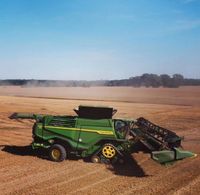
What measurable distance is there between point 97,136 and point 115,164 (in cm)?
110

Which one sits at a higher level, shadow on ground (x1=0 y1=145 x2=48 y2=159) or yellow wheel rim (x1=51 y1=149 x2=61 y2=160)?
yellow wheel rim (x1=51 y1=149 x2=61 y2=160)

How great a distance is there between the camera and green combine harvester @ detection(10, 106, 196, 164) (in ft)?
44.7

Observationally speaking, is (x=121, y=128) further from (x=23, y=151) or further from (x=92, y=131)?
(x=23, y=151)

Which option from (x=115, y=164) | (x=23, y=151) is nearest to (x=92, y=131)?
(x=115, y=164)

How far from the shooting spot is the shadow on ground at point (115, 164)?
12680 mm

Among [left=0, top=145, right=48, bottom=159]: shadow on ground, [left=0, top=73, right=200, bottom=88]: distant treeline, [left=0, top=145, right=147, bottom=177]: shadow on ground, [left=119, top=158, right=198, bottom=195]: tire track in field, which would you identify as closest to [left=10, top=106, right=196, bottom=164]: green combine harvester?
[left=0, top=145, right=147, bottom=177]: shadow on ground

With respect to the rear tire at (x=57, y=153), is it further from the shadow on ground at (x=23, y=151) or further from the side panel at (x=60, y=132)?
the shadow on ground at (x=23, y=151)

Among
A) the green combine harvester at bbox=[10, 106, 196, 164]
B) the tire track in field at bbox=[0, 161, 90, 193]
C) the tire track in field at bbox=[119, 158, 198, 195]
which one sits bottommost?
the tire track in field at bbox=[0, 161, 90, 193]

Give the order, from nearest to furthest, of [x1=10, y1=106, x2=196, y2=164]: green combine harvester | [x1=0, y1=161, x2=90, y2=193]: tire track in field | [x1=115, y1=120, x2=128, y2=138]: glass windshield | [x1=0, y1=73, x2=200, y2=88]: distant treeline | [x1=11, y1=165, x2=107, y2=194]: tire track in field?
[x1=11, y1=165, x2=107, y2=194]: tire track in field → [x1=0, y1=161, x2=90, y2=193]: tire track in field → [x1=10, y1=106, x2=196, y2=164]: green combine harvester → [x1=115, y1=120, x2=128, y2=138]: glass windshield → [x1=0, y1=73, x2=200, y2=88]: distant treeline

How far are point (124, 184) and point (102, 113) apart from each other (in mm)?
3197

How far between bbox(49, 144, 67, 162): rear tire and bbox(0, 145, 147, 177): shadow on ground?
564 mm

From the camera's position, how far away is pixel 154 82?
332 feet

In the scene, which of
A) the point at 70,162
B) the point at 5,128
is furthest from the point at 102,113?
the point at 5,128

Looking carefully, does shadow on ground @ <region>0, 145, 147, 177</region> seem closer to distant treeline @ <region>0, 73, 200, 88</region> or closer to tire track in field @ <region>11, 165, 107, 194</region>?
tire track in field @ <region>11, 165, 107, 194</region>
